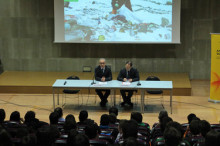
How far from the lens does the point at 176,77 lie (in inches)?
455

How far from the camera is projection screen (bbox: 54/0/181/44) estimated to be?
1168cm

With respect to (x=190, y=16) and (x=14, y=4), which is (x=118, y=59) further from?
(x=14, y=4)

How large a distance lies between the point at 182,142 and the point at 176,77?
7.41 meters

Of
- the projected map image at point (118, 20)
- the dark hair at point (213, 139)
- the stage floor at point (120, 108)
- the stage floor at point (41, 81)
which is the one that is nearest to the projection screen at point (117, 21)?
the projected map image at point (118, 20)

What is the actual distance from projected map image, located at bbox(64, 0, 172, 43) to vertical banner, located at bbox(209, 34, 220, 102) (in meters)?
2.60

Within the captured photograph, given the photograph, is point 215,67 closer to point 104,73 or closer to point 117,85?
point 117,85

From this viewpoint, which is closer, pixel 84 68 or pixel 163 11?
pixel 163 11

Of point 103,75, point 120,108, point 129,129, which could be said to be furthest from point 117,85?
point 129,129

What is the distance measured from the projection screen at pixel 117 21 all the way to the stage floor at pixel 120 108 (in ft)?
7.85

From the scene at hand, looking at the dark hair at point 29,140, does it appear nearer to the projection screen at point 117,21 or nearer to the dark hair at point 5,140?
the dark hair at point 5,140

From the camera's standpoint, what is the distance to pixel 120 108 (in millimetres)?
9125

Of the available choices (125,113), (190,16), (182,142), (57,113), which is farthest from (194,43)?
(182,142)

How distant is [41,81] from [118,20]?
329 cm

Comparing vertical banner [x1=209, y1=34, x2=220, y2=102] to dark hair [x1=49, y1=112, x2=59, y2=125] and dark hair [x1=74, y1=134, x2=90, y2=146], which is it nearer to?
dark hair [x1=49, y1=112, x2=59, y2=125]
